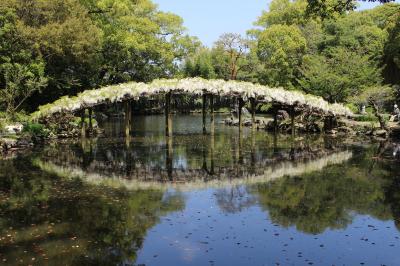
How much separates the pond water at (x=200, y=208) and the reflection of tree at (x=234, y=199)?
3 centimetres

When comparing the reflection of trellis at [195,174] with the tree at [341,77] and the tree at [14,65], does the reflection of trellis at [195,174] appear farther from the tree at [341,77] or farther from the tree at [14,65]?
the tree at [341,77]

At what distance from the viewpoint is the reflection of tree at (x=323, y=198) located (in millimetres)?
12406

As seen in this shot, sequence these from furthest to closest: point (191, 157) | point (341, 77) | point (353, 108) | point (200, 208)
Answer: point (353, 108), point (341, 77), point (191, 157), point (200, 208)

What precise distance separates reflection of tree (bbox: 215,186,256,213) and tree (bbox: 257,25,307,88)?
3613cm

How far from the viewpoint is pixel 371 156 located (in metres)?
22.9

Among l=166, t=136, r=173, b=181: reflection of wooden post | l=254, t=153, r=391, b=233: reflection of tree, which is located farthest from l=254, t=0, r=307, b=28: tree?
l=254, t=153, r=391, b=233: reflection of tree

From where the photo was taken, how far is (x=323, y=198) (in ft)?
47.5

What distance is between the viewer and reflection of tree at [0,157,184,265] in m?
10.0

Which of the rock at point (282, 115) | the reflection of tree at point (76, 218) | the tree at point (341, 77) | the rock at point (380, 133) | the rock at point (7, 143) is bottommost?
the reflection of tree at point (76, 218)

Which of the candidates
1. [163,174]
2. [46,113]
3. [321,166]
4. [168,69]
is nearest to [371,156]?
[321,166]

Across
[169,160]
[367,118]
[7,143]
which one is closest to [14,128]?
[7,143]

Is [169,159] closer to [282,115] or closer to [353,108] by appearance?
[282,115]

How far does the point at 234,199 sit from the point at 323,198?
2.75 meters

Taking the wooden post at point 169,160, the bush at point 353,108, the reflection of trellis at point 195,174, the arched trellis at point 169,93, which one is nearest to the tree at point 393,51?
the bush at point 353,108
